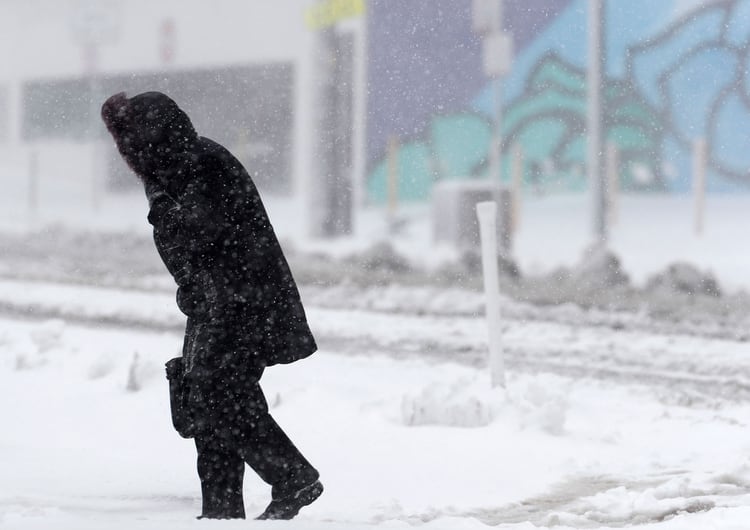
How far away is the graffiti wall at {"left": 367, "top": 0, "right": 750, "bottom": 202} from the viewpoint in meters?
19.1

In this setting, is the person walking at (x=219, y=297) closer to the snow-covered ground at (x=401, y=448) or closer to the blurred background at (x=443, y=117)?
the snow-covered ground at (x=401, y=448)

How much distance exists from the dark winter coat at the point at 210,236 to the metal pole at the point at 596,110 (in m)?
10.9

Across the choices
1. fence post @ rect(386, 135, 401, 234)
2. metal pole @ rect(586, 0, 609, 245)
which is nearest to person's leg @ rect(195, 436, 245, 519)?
metal pole @ rect(586, 0, 609, 245)

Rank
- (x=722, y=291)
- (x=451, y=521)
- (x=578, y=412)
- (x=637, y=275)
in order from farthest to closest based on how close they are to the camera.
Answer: (x=637, y=275), (x=722, y=291), (x=578, y=412), (x=451, y=521)

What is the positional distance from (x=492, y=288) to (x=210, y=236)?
3215 mm

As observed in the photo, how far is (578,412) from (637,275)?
7170 mm

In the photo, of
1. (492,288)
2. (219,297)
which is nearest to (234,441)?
(219,297)

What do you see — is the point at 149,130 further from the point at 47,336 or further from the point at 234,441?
the point at 47,336

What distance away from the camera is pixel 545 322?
9.67 metres

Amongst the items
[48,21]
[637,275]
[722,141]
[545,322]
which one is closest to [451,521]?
[545,322]

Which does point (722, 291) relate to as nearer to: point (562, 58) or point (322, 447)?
point (322, 447)

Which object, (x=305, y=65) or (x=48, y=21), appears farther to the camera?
(x=48, y=21)

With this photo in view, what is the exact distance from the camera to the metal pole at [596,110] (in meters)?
14.4

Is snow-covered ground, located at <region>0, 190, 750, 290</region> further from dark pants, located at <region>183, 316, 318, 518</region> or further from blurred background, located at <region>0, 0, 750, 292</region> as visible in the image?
dark pants, located at <region>183, 316, 318, 518</region>
